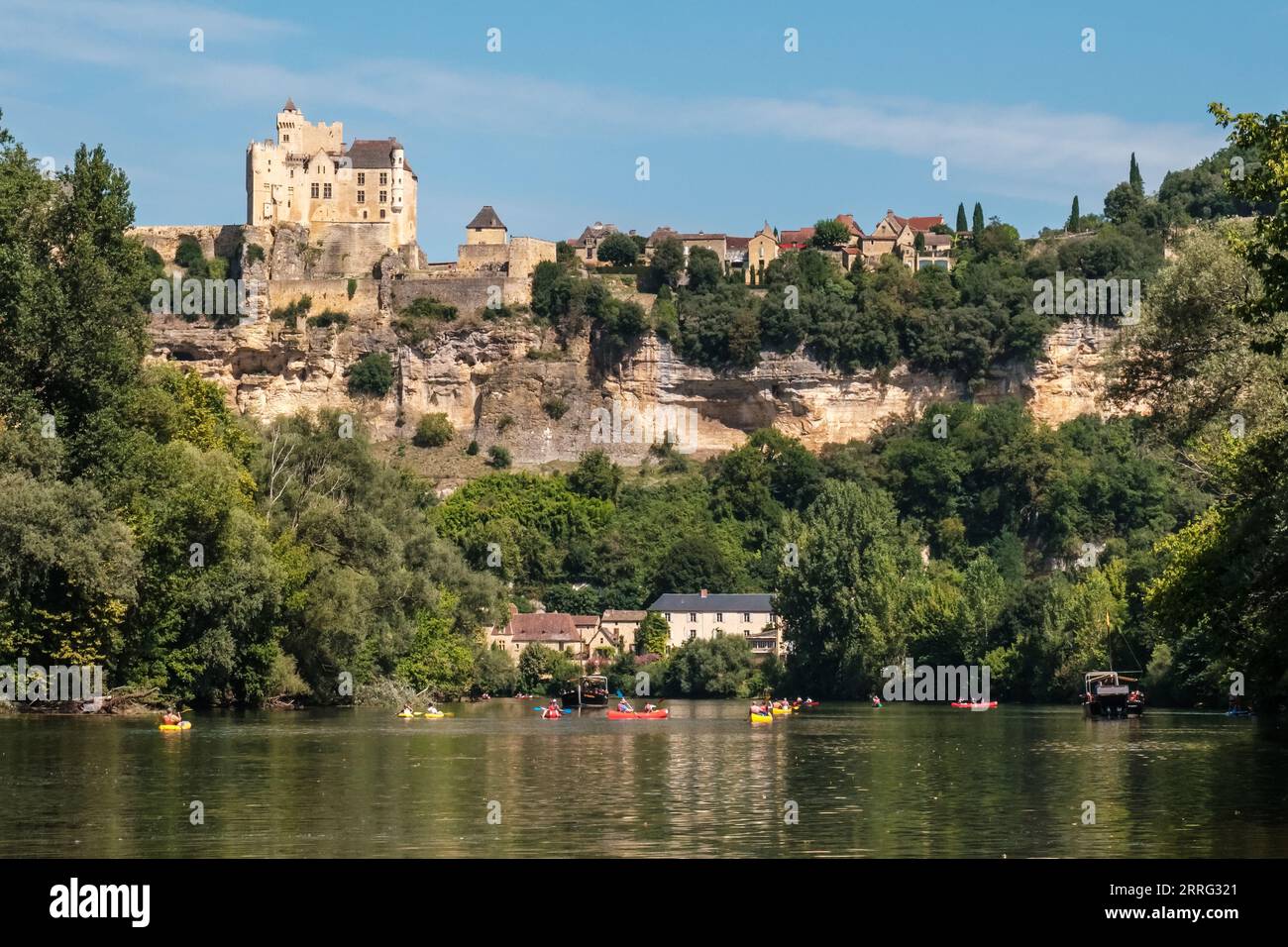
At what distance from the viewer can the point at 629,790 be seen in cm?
3278

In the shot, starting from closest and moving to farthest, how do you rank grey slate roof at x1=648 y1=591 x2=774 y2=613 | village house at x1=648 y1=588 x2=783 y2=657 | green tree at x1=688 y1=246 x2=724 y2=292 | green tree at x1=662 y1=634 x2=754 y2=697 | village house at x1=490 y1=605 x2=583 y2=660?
green tree at x1=662 y1=634 x2=754 y2=697 → village house at x1=490 y1=605 x2=583 y2=660 → village house at x1=648 y1=588 x2=783 y2=657 → grey slate roof at x1=648 y1=591 x2=774 y2=613 → green tree at x1=688 y1=246 x2=724 y2=292

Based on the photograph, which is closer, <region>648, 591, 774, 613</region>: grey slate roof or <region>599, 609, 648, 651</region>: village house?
<region>648, 591, 774, 613</region>: grey slate roof

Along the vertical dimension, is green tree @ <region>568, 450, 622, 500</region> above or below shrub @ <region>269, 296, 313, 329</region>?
below

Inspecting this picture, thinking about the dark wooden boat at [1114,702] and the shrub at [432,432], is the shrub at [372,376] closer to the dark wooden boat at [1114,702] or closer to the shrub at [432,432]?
the shrub at [432,432]

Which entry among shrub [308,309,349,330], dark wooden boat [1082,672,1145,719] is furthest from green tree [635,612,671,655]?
dark wooden boat [1082,672,1145,719]

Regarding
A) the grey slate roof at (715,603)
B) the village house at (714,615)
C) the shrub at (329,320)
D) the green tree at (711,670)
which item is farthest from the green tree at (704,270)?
the green tree at (711,670)

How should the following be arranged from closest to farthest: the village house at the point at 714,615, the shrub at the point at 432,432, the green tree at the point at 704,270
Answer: the village house at the point at 714,615
the shrub at the point at 432,432
the green tree at the point at 704,270

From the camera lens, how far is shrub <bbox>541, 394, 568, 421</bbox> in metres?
132

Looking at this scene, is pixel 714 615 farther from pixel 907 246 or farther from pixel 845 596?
pixel 907 246

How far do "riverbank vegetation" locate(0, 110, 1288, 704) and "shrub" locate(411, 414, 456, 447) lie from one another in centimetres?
438

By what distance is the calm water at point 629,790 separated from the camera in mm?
24750

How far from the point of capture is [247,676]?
5722cm

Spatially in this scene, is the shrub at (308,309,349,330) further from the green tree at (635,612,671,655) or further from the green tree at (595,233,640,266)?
the green tree at (635,612,671,655)

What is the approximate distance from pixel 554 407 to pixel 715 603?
87.8ft
